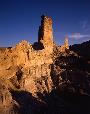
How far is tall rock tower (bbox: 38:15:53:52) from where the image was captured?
58003 mm

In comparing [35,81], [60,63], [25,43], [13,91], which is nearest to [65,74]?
[60,63]

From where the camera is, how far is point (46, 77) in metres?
53.4

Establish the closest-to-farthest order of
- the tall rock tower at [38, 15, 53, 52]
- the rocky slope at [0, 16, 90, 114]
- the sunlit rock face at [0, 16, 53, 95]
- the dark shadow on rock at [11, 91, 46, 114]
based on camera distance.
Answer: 1. the dark shadow on rock at [11, 91, 46, 114]
2. the rocky slope at [0, 16, 90, 114]
3. the sunlit rock face at [0, 16, 53, 95]
4. the tall rock tower at [38, 15, 53, 52]

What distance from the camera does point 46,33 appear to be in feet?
193

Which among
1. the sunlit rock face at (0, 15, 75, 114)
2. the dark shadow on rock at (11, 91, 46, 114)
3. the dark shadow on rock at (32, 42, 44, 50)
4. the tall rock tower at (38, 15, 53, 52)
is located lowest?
the dark shadow on rock at (11, 91, 46, 114)

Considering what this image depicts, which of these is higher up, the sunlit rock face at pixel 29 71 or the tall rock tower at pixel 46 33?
the tall rock tower at pixel 46 33

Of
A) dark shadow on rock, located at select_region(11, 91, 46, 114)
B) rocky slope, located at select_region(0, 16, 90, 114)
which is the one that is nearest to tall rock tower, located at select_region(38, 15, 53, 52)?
rocky slope, located at select_region(0, 16, 90, 114)

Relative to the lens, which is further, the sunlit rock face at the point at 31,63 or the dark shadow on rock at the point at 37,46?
the dark shadow on rock at the point at 37,46

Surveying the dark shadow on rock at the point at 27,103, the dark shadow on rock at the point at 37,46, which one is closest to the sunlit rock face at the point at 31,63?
the dark shadow on rock at the point at 37,46

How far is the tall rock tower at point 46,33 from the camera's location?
58003 mm

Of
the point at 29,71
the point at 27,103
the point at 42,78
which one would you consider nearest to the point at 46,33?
the point at 42,78

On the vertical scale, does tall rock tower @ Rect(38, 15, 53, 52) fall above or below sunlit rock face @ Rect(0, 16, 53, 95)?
above

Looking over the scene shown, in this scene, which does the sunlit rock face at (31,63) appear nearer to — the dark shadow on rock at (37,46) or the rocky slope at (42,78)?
the rocky slope at (42,78)

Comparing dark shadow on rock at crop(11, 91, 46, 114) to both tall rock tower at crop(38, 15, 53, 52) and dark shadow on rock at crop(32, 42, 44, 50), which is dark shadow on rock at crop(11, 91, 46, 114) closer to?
dark shadow on rock at crop(32, 42, 44, 50)
